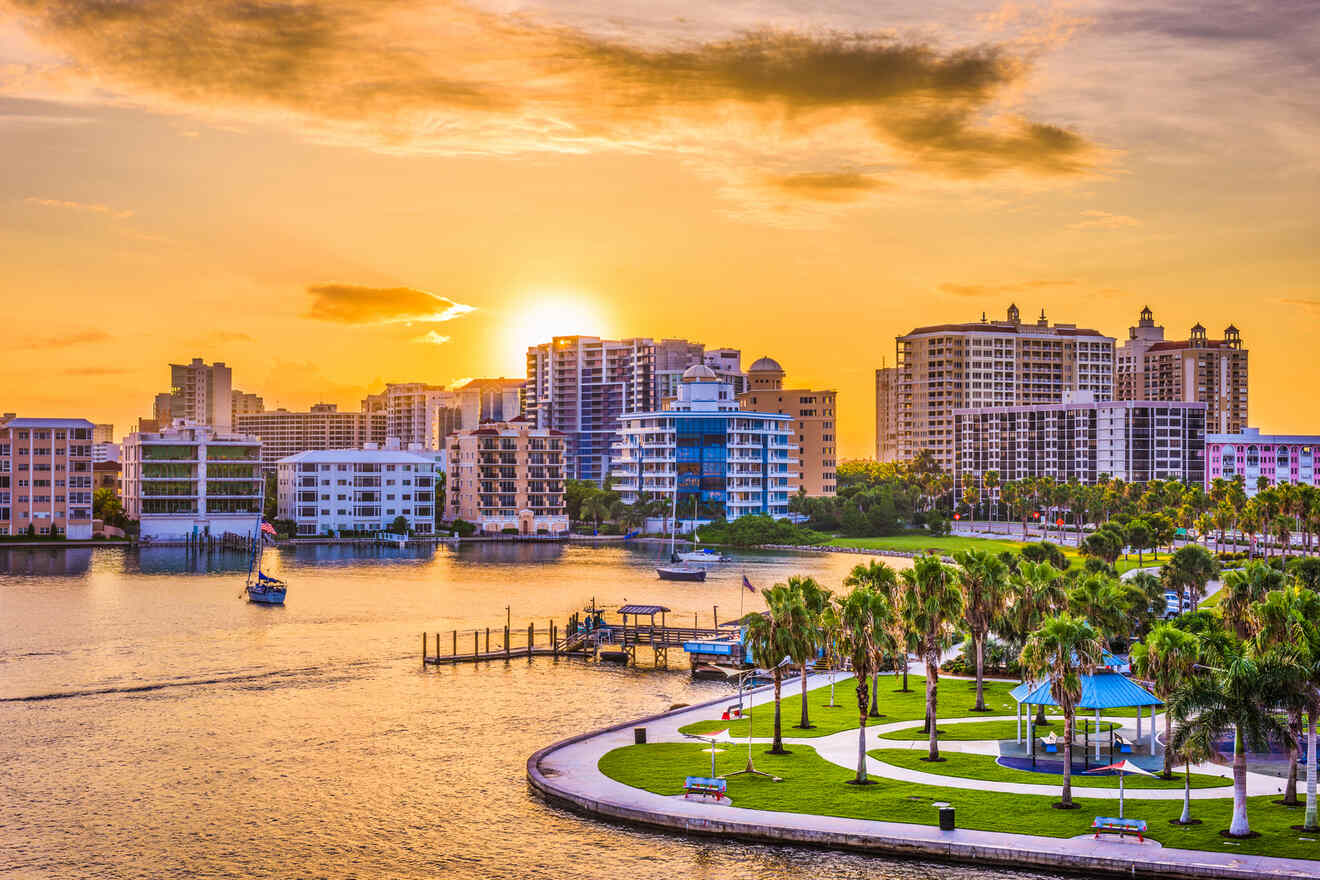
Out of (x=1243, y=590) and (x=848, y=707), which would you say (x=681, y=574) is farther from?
(x=1243, y=590)

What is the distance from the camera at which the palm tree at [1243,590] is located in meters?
66.4

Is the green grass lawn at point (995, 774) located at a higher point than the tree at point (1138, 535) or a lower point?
lower

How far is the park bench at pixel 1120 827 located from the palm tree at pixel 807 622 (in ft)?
51.7

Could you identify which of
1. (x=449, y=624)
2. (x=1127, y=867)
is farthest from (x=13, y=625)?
(x=1127, y=867)

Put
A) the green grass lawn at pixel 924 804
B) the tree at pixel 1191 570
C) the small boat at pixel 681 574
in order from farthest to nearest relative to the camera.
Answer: the small boat at pixel 681 574
the tree at pixel 1191 570
the green grass lawn at pixel 924 804

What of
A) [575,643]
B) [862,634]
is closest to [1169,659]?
[862,634]

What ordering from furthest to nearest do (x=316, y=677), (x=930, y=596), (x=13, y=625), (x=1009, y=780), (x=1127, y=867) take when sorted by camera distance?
(x=13, y=625), (x=316, y=677), (x=930, y=596), (x=1009, y=780), (x=1127, y=867)

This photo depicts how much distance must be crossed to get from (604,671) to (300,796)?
35.7 metres

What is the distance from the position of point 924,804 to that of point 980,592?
19.0 m

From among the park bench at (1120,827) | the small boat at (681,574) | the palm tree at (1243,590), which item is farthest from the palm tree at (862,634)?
the small boat at (681,574)

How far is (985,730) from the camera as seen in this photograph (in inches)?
2509

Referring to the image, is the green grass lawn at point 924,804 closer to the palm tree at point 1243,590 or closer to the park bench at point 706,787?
the park bench at point 706,787

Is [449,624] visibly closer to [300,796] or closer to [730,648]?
[730,648]

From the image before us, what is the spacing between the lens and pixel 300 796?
5659 cm
